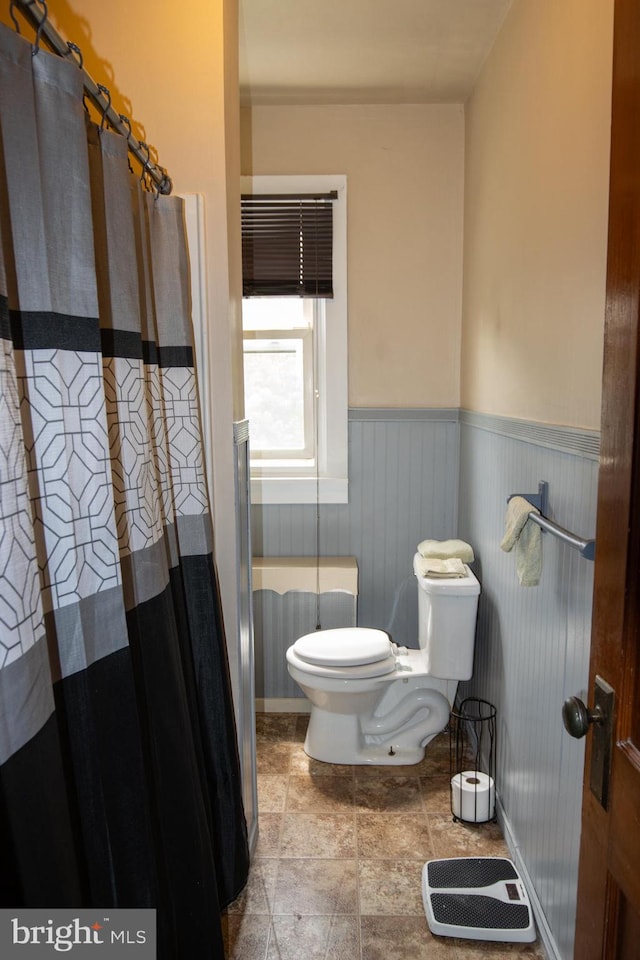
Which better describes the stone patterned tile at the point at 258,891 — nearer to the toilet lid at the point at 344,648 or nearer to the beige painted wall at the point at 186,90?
the toilet lid at the point at 344,648

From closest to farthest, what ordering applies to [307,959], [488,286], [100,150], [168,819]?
[100,150] → [168,819] → [307,959] → [488,286]

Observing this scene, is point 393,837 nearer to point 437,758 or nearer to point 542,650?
point 437,758

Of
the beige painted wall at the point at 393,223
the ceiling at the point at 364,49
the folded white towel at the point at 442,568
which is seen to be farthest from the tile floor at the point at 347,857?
the ceiling at the point at 364,49

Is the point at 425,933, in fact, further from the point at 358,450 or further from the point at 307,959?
the point at 358,450

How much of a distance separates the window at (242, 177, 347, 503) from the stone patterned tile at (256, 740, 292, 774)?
103 cm

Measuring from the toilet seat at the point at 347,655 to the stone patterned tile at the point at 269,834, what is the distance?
50cm

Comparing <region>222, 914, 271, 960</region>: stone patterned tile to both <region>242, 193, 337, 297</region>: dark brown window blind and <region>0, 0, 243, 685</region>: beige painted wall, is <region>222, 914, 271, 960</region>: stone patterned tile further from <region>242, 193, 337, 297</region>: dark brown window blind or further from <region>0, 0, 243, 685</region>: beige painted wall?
<region>242, 193, 337, 297</region>: dark brown window blind

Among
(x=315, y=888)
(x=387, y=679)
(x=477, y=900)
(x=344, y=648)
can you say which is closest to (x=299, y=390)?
(x=344, y=648)

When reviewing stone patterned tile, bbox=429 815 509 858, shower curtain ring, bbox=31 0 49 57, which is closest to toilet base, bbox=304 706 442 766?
stone patterned tile, bbox=429 815 509 858

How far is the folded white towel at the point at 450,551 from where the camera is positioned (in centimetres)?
267

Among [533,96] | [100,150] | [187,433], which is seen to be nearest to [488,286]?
Result: [533,96]

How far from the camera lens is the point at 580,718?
0.92m

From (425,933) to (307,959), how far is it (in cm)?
32

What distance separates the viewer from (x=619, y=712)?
0.85m
